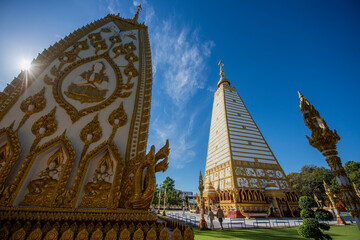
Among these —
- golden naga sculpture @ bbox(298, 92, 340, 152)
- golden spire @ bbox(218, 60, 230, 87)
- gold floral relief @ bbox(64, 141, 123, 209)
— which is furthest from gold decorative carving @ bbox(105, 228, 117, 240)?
golden spire @ bbox(218, 60, 230, 87)

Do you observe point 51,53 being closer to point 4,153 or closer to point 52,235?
point 4,153

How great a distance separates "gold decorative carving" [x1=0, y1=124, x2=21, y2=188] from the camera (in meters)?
2.83

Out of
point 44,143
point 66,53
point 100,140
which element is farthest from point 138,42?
point 44,143

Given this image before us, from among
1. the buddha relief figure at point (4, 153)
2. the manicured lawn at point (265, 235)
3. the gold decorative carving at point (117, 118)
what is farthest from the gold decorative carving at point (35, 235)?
the manicured lawn at point (265, 235)

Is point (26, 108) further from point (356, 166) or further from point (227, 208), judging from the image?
point (356, 166)

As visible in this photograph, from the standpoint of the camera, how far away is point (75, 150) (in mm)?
3389

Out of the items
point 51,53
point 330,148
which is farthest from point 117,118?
point 330,148

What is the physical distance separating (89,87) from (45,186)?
275cm

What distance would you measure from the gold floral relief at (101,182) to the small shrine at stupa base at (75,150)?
18mm

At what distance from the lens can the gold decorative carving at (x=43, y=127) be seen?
3.31 meters

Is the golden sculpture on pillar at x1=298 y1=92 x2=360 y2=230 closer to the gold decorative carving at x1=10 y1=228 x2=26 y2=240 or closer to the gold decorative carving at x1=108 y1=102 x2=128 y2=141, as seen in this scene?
the gold decorative carving at x1=108 y1=102 x2=128 y2=141

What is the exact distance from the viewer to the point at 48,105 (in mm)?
3801

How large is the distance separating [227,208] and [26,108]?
17.8 metres

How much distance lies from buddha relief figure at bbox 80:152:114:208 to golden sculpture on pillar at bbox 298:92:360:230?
17.4 ft
